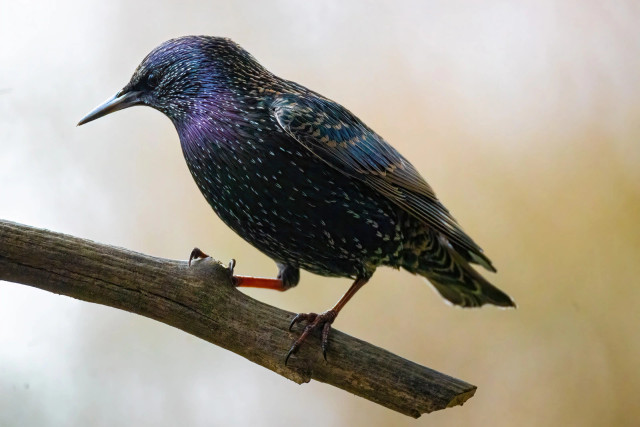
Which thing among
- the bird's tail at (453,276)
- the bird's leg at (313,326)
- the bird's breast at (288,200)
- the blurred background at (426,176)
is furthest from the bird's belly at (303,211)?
the blurred background at (426,176)

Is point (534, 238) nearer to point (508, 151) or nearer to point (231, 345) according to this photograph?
point (508, 151)

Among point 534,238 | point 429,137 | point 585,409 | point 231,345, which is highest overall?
point 429,137

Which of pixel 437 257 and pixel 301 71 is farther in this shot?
pixel 301 71

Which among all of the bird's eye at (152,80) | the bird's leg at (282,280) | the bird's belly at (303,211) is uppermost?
the bird's eye at (152,80)

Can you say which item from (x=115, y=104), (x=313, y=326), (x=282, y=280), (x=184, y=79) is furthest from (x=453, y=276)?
(x=115, y=104)

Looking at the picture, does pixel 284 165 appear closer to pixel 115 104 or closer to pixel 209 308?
pixel 209 308

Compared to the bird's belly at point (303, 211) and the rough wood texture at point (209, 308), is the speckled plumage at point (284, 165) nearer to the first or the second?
the bird's belly at point (303, 211)

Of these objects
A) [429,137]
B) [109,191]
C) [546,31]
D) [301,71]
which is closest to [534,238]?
[429,137]
